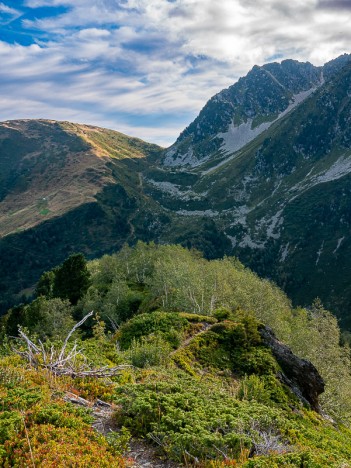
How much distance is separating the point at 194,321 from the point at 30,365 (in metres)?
29.8

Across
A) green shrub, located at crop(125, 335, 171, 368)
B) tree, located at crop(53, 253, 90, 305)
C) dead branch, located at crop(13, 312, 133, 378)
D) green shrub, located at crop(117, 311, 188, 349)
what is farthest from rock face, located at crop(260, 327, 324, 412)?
tree, located at crop(53, 253, 90, 305)

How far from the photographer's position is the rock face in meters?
34.7

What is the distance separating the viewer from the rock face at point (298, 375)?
34.7 metres

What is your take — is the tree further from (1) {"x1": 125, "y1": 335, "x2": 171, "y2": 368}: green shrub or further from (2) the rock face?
(1) {"x1": 125, "y1": 335, "x2": 171, "y2": 368}: green shrub

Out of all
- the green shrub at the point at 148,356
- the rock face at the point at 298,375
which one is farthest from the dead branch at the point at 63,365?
the rock face at the point at 298,375

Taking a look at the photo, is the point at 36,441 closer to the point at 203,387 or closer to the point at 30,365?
the point at 30,365

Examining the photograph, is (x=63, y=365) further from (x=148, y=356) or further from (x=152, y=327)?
(x=152, y=327)

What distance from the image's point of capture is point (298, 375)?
36500 mm

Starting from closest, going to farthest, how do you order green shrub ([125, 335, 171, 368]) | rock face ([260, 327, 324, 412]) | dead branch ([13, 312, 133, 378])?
dead branch ([13, 312, 133, 378]) → green shrub ([125, 335, 171, 368]) → rock face ([260, 327, 324, 412])

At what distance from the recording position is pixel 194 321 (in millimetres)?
46656

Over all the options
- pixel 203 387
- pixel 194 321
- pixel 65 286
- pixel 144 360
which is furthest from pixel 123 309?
pixel 203 387

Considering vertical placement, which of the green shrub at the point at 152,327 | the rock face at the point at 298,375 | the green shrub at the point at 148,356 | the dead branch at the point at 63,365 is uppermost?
the dead branch at the point at 63,365

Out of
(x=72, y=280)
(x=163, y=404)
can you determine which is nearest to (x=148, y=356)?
(x=163, y=404)

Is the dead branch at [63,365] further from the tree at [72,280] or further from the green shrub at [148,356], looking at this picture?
the tree at [72,280]
